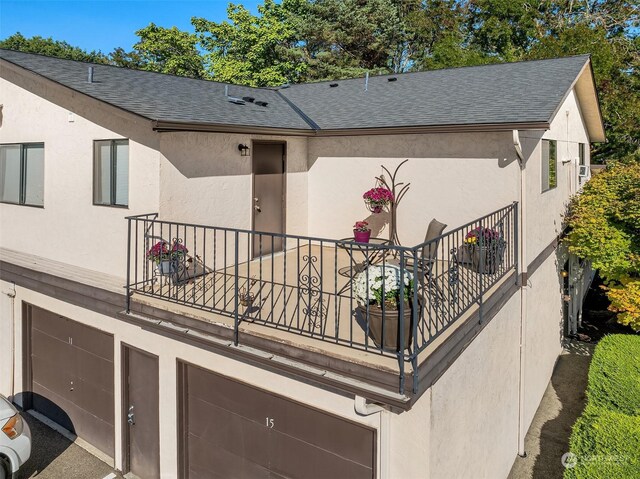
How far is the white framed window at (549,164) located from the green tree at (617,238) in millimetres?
1176

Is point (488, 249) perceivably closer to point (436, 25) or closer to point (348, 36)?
point (348, 36)

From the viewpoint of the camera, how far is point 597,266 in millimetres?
9672

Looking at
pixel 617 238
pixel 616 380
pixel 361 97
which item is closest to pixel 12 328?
pixel 361 97

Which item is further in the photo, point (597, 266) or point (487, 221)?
point (597, 266)

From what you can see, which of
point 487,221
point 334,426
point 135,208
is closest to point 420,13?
point 487,221

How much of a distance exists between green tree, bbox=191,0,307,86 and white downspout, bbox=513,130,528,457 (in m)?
21.4

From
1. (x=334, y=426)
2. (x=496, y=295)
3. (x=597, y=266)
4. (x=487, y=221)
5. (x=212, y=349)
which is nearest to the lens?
(x=334, y=426)

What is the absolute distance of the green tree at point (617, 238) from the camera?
9.34 metres

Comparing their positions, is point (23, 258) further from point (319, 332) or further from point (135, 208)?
point (319, 332)

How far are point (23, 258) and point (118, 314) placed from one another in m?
3.65

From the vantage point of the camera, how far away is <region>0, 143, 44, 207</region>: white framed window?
824 cm

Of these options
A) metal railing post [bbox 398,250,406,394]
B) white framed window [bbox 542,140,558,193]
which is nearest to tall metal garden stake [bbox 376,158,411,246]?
white framed window [bbox 542,140,558,193]

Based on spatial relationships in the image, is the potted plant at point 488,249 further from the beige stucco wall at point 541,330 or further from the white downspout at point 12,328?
the white downspout at point 12,328

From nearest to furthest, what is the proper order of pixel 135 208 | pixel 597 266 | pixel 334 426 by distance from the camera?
1. pixel 334 426
2. pixel 135 208
3. pixel 597 266
